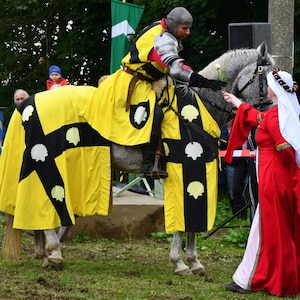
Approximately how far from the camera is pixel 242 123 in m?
7.00

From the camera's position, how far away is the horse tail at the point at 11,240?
791cm

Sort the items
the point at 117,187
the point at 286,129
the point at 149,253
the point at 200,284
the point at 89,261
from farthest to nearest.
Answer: the point at 117,187 < the point at 149,253 < the point at 89,261 < the point at 200,284 < the point at 286,129

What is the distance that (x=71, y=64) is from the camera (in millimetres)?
17938

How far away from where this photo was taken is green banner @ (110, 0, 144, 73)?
1249cm

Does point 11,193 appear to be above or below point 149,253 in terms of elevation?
above

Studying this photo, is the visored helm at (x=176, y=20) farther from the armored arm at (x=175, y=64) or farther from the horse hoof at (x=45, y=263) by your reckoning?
the horse hoof at (x=45, y=263)

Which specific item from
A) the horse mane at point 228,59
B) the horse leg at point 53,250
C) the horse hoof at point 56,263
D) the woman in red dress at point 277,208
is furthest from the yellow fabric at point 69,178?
the woman in red dress at point 277,208

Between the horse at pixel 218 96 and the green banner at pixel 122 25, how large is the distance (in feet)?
16.3

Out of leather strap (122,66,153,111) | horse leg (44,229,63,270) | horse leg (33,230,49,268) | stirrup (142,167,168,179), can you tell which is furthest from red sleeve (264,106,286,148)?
horse leg (33,230,49,268)

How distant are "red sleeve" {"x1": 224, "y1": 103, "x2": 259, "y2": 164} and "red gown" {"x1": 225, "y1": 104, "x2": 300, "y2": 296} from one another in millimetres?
133

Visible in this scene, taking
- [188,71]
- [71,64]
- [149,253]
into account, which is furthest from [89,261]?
[71,64]

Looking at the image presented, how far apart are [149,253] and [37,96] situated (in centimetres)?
224

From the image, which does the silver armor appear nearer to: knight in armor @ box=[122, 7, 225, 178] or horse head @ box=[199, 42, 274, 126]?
knight in armor @ box=[122, 7, 225, 178]

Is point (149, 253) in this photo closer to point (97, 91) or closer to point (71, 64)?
point (97, 91)
